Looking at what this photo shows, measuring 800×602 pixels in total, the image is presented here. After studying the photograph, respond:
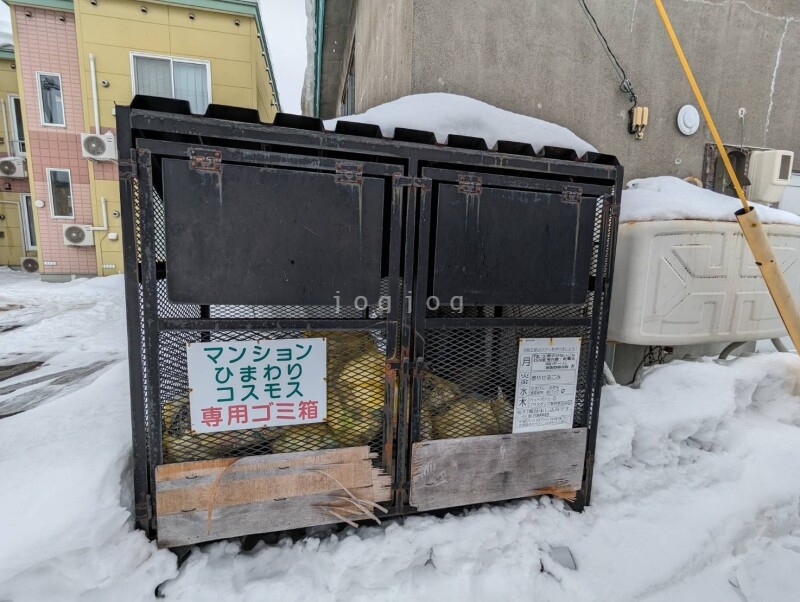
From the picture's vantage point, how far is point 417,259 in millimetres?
2000

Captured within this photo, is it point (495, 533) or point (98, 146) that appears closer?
A: point (495, 533)

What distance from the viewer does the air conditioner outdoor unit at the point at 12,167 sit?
474 inches

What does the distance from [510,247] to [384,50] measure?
3.40 metres

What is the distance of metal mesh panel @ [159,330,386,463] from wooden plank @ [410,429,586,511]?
32 cm

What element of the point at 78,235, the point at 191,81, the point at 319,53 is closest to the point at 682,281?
the point at 319,53

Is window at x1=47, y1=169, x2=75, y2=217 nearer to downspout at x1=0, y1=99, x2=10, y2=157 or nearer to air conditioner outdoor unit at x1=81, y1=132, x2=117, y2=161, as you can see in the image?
air conditioner outdoor unit at x1=81, y1=132, x2=117, y2=161

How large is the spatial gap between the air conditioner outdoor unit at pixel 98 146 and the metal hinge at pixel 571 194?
37.1 feet

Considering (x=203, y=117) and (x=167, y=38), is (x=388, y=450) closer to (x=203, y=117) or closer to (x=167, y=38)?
(x=203, y=117)

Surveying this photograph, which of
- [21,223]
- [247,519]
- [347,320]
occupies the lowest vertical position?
[247,519]

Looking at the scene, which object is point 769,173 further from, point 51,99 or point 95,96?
point 51,99

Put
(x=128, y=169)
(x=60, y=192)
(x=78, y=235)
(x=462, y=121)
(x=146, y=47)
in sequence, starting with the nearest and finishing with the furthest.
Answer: (x=128, y=169), (x=462, y=121), (x=146, y=47), (x=78, y=235), (x=60, y=192)

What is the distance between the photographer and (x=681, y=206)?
288cm

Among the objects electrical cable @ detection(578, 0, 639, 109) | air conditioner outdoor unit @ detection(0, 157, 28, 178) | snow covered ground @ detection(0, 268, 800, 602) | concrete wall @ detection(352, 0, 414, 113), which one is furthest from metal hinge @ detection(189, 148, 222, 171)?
air conditioner outdoor unit @ detection(0, 157, 28, 178)

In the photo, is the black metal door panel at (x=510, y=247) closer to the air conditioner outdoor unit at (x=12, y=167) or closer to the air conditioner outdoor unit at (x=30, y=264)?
the air conditioner outdoor unit at (x=30, y=264)
